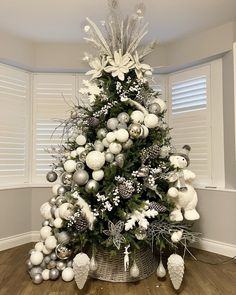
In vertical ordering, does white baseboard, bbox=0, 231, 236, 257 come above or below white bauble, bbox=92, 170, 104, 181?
below

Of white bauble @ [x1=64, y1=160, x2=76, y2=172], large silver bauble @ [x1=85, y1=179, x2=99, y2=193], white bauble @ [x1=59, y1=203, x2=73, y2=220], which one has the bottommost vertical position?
white bauble @ [x1=59, y1=203, x2=73, y2=220]

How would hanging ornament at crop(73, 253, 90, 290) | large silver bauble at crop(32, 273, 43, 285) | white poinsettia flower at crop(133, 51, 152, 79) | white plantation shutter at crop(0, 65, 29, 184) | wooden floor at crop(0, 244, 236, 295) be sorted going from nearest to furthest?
hanging ornament at crop(73, 253, 90, 290) → wooden floor at crop(0, 244, 236, 295) → large silver bauble at crop(32, 273, 43, 285) → white poinsettia flower at crop(133, 51, 152, 79) → white plantation shutter at crop(0, 65, 29, 184)

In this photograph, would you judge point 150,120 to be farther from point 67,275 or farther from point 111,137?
point 67,275

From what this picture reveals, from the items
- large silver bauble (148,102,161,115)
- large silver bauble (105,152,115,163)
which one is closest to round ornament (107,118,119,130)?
large silver bauble (105,152,115,163)

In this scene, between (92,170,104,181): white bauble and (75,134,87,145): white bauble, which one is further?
(75,134,87,145): white bauble

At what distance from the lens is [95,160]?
222cm

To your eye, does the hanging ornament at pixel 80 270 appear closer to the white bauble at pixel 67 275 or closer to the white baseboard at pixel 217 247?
the white bauble at pixel 67 275

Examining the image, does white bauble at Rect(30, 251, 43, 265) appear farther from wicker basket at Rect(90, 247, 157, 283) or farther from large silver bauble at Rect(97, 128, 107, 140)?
large silver bauble at Rect(97, 128, 107, 140)

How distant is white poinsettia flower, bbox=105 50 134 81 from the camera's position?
8.27 ft

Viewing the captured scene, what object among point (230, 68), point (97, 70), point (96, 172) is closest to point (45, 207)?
point (96, 172)

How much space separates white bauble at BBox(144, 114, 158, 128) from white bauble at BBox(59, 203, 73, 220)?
3.12 feet

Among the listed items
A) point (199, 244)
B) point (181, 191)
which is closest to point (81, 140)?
point (181, 191)

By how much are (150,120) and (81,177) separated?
30.2 inches

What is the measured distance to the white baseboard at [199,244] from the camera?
9.83ft
